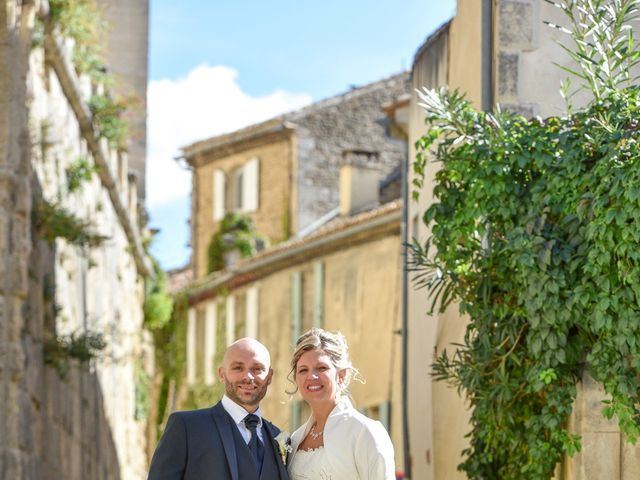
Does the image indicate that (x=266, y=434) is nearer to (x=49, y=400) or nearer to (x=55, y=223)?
(x=55, y=223)

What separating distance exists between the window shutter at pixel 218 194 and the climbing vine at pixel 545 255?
25.7 metres

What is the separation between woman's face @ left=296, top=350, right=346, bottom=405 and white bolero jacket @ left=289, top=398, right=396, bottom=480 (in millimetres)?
132

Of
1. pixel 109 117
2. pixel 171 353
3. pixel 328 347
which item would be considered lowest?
pixel 328 347

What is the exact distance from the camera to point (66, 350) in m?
13.1

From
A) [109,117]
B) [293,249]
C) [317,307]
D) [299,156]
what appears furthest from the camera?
[299,156]

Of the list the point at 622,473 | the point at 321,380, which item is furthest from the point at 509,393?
the point at 321,380

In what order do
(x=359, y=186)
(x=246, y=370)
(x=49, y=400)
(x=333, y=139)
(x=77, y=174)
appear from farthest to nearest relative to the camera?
(x=333, y=139) → (x=359, y=186) → (x=77, y=174) → (x=49, y=400) → (x=246, y=370)

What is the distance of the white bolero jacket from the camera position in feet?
19.1

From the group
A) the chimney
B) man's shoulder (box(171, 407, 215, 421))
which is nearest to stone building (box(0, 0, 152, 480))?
man's shoulder (box(171, 407, 215, 421))

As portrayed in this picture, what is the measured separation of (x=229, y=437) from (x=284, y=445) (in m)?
0.27

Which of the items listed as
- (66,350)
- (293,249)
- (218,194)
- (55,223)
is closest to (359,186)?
(293,249)

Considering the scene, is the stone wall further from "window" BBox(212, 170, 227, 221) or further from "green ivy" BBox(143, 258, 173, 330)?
"green ivy" BBox(143, 258, 173, 330)

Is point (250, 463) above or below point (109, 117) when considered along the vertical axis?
below

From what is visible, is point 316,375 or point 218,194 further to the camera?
point 218,194
